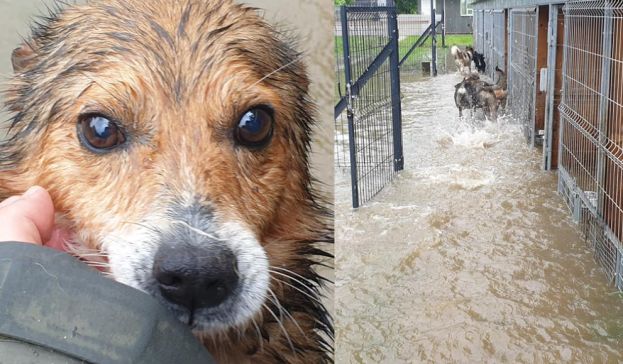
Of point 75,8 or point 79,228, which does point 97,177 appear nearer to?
point 79,228

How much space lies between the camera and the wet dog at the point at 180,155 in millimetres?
900

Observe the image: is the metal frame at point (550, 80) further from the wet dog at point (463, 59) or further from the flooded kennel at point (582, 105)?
the wet dog at point (463, 59)

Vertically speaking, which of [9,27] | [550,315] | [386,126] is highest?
[9,27]

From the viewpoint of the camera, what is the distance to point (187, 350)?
0.86 metres

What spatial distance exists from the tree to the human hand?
11.5 meters

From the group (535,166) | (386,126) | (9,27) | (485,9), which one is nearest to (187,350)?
(9,27)

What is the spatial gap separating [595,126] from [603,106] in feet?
1.45

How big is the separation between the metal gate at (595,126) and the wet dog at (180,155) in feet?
9.39

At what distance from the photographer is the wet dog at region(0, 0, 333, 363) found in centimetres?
90

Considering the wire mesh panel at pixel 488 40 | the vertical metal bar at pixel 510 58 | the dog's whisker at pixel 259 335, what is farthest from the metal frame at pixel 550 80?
the wire mesh panel at pixel 488 40

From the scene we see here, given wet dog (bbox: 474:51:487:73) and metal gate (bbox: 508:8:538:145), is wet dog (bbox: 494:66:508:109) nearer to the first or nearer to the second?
metal gate (bbox: 508:8:538:145)

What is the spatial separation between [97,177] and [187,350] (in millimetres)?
299

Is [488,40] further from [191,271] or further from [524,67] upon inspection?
[191,271]

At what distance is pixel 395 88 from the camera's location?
5777 millimetres
